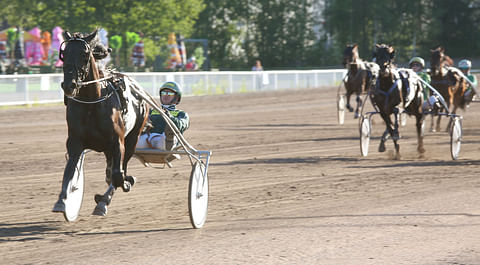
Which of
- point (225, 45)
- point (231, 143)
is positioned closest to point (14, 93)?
point (231, 143)

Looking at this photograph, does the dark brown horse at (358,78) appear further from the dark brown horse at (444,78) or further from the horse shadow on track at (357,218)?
the horse shadow on track at (357,218)

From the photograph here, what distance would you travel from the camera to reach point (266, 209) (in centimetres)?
784

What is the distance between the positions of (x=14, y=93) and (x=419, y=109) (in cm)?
1345

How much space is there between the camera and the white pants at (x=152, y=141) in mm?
7527

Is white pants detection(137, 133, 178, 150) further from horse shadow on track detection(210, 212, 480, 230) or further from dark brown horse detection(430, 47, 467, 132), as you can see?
dark brown horse detection(430, 47, 467, 132)

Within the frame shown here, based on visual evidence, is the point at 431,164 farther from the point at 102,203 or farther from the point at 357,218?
the point at 102,203

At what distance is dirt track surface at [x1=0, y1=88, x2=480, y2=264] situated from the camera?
5.88 meters

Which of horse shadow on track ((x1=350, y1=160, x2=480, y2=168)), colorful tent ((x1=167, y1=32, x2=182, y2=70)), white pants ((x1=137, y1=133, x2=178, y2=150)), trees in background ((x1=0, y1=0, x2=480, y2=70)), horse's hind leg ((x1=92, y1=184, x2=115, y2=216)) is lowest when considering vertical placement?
horse shadow on track ((x1=350, y1=160, x2=480, y2=168))

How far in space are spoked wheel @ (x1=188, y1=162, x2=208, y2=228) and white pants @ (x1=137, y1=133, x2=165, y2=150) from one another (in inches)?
21.8

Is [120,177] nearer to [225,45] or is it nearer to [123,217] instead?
[123,217]

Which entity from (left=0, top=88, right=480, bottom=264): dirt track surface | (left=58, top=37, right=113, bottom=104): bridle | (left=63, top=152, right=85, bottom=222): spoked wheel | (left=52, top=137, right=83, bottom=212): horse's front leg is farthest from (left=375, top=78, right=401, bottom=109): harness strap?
(left=52, top=137, right=83, bottom=212): horse's front leg

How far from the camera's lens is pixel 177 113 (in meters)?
7.75

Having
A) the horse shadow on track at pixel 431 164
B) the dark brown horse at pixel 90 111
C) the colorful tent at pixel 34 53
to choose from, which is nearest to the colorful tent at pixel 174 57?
the colorful tent at pixel 34 53

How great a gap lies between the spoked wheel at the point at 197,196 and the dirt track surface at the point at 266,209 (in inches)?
4.1
